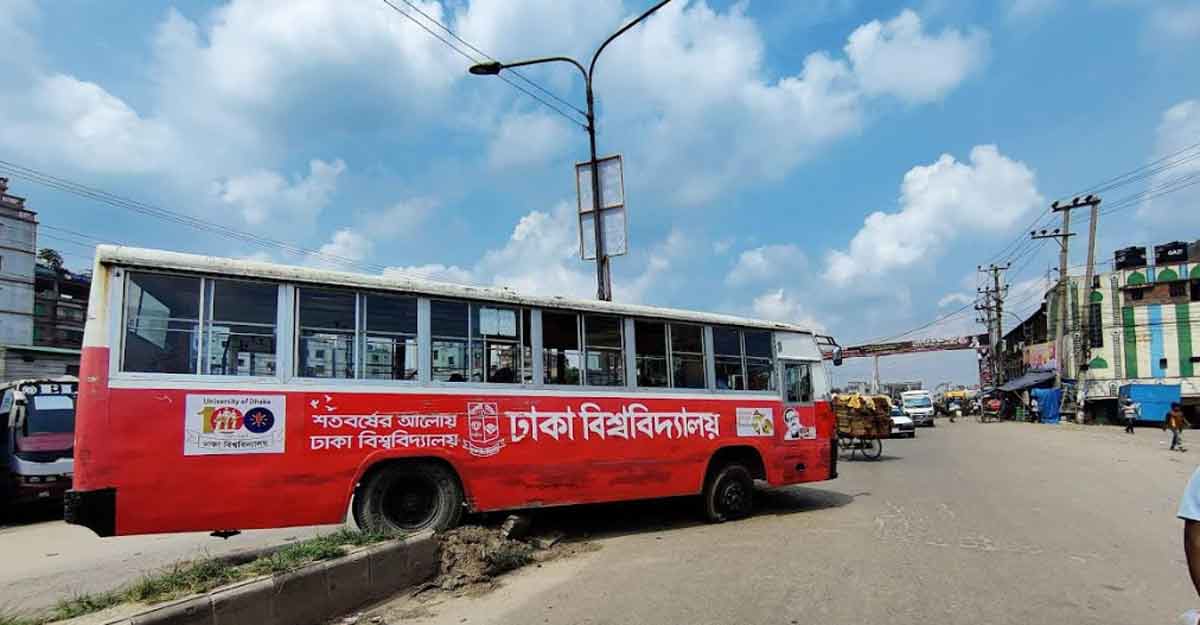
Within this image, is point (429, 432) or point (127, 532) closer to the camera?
point (127, 532)

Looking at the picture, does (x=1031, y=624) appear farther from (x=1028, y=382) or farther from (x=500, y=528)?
(x=1028, y=382)

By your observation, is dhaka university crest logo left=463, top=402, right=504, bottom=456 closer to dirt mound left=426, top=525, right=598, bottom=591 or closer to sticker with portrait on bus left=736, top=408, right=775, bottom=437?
dirt mound left=426, top=525, right=598, bottom=591

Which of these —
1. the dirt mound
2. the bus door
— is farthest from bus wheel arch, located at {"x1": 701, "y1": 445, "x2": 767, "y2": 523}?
the dirt mound

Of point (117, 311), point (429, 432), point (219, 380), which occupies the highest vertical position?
point (117, 311)

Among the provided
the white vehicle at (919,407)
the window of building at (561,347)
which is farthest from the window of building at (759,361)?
the white vehicle at (919,407)

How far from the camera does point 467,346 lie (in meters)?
7.52

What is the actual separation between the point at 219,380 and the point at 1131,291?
2015 inches

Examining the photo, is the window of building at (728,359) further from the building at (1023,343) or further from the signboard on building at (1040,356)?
the building at (1023,343)

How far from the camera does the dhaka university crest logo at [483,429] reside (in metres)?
7.36

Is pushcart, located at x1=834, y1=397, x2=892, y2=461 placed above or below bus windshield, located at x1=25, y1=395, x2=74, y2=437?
below

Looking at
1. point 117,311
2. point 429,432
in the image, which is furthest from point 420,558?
point 117,311

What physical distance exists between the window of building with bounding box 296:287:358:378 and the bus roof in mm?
144

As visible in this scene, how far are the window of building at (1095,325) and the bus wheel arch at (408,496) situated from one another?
153 ft

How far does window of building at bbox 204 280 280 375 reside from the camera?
244 inches
